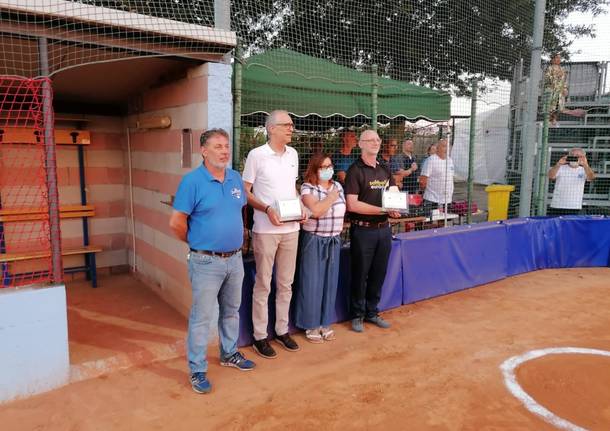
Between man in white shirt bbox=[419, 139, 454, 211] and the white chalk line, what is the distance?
292 centimetres

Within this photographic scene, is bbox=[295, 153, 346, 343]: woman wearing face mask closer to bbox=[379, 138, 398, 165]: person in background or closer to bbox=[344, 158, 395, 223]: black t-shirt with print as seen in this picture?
bbox=[344, 158, 395, 223]: black t-shirt with print

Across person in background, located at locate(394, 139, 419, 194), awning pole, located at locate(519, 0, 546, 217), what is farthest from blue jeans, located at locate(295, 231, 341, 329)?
awning pole, located at locate(519, 0, 546, 217)

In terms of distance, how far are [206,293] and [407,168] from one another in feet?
13.7

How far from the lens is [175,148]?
4602mm

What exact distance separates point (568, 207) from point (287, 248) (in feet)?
17.9

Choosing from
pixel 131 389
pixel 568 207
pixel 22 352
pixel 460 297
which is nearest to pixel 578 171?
pixel 568 207

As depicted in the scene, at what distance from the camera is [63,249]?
19.0 feet

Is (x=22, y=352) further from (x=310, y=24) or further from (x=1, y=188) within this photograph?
(x=310, y=24)

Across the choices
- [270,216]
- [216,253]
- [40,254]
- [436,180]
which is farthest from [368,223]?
[40,254]

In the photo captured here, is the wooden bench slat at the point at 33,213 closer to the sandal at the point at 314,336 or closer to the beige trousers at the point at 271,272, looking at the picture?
the beige trousers at the point at 271,272

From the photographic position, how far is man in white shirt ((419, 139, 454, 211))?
6.69 m

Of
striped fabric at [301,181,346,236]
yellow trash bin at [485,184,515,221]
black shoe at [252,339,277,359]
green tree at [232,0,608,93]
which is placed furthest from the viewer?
green tree at [232,0,608,93]

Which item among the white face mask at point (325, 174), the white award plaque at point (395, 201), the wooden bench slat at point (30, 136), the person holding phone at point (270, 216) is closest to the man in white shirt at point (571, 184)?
the white award plaque at point (395, 201)

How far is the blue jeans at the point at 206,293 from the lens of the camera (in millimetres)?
3211
